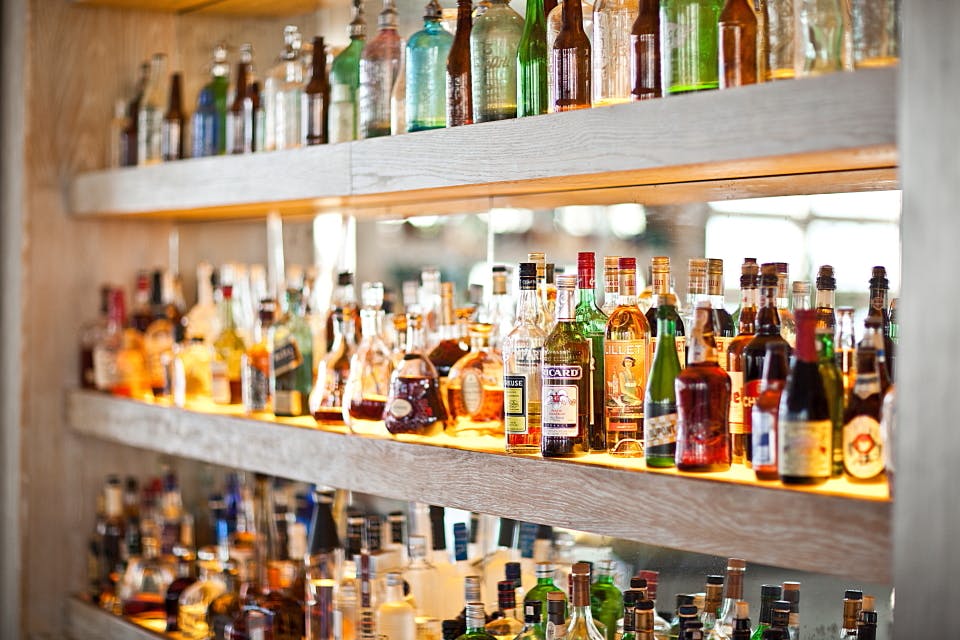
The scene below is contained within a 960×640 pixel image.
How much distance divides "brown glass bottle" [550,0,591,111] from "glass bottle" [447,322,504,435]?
0.43m

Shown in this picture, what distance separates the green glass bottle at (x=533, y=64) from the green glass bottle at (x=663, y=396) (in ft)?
1.10

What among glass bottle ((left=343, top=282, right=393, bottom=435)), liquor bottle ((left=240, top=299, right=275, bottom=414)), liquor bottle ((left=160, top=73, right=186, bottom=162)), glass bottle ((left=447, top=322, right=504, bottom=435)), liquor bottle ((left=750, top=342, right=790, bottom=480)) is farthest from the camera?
liquor bottle ((left=160, top=73, right=186, bottom=162))

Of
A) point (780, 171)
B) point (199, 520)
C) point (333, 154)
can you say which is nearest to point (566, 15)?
point (780, 171)

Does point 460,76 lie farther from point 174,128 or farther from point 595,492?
point 174,128

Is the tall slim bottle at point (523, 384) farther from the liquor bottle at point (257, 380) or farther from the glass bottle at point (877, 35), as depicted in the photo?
the liquor bottle at point (257, 380)

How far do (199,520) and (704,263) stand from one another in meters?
1.74

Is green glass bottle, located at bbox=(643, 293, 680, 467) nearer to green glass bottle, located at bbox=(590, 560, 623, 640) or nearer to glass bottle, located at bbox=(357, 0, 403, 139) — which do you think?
green glass bottle, located at bbox=(590, 560, 623, 640)

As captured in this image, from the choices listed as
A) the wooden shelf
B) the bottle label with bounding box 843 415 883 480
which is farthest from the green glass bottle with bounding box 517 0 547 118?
the bottle label with bounding box 843 415 883 480

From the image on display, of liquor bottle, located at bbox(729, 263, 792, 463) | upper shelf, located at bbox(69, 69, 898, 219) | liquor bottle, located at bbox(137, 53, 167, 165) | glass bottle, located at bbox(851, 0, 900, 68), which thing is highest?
liquor bottle, located at bbox(137, 53, 167, 165)

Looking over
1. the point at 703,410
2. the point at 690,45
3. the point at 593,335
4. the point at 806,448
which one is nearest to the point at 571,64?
the point at 690,45

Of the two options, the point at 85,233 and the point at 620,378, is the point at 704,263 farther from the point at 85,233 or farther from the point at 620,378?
the point at 85,233

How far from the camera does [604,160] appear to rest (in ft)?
4.67

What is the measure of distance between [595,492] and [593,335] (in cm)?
27

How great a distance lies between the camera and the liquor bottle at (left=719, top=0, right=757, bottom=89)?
136cm
